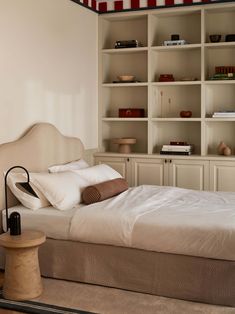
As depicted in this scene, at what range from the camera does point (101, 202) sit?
12.5 ft

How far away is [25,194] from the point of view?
3.78 m

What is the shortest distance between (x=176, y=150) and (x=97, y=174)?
1.23m

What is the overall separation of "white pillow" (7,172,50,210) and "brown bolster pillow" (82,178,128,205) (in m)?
0.32

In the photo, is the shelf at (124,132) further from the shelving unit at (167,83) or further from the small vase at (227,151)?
the small vase at (227,151)

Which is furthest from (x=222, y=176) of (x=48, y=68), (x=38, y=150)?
(x=48, y=68)

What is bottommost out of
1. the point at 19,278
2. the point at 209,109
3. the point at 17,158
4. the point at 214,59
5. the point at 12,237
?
the point at 19,278

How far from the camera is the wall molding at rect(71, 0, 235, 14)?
16.8 feet

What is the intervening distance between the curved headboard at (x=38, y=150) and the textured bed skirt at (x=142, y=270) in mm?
690

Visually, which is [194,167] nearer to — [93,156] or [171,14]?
[93,156]

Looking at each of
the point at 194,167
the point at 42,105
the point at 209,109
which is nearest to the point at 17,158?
the point at 42,105

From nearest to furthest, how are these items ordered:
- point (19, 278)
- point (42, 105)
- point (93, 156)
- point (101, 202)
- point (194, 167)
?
point (19, 278) → point (101, 202) → point (42, 105) → point (194, 167) → point (93, 156)

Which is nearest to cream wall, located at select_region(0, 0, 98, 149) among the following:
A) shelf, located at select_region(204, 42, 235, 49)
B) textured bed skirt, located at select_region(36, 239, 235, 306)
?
textured bed skirt, located at select_region(36, 239, 235, 306)

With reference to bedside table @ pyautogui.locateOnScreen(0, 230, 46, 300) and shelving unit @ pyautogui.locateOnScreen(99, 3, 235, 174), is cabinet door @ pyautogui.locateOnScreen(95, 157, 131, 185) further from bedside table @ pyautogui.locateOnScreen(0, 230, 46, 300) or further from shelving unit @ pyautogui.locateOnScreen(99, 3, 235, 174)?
bedside table @ pyautogui.locateOnScreen(0, 230, 46, 300)

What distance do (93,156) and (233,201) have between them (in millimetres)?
2075
